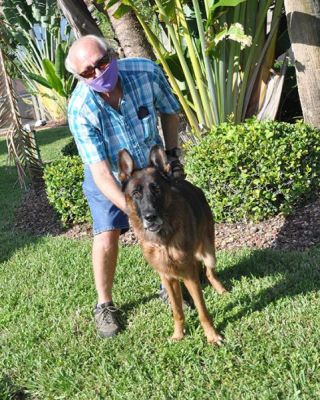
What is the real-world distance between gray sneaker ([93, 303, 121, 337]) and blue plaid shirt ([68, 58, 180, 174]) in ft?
3.90

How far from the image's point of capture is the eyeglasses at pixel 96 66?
3656mm

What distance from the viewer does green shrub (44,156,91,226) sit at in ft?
23.4

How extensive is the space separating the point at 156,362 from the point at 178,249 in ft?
2.69

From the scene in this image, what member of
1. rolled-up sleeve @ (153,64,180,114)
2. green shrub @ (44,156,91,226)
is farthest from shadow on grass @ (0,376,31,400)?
green shrub @ (44,156,91,226)

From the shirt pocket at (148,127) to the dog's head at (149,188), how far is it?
0.59 m

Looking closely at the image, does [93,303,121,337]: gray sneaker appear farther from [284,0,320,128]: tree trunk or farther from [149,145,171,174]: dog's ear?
[284,0,320,128]: tree trunk

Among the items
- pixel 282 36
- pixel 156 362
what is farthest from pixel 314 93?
pixel 156 362

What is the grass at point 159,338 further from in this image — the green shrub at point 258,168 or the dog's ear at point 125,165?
the dog's ear at point 125,165

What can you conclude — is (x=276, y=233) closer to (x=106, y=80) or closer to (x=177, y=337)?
(x=177, y=337)

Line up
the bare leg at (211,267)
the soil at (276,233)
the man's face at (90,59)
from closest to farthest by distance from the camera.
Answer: the man's face at (90,59) < the bare leg at (211,267) < the soil at (276,233)

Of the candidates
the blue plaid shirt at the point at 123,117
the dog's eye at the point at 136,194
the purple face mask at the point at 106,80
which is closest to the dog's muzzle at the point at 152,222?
the dog's eye at the point at 136,194

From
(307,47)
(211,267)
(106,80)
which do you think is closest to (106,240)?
(211,267)

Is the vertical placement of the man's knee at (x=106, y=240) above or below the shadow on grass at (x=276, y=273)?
above

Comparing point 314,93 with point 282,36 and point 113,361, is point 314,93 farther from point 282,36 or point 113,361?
point 113,361
